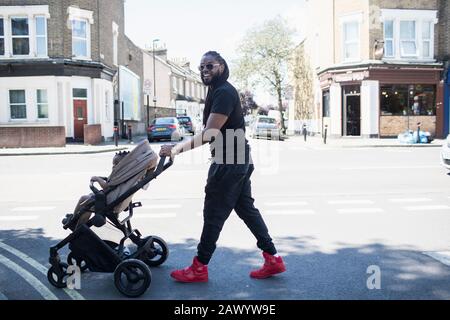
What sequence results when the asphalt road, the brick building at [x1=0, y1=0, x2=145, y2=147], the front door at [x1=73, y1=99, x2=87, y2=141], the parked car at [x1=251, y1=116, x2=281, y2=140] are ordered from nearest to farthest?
the asphalt road < the brick building at [x1=0, y1=0, x2=145, y2=147] < the front door at [x1=73, y1=99, x2=87, y2=141] < the parked car at [x1=251, y1=116, x2=281, y2=140]

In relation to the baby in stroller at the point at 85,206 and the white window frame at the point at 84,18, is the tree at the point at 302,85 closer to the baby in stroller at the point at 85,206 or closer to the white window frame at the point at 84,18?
the white window frame at the point at 84,18

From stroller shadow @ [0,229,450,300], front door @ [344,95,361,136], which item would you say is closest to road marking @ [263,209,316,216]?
stroller shadow @ [0,229,450,300]

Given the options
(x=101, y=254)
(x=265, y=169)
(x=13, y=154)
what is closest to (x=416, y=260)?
(x=101, y=254)

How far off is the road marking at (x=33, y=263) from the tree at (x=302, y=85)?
1208 inches

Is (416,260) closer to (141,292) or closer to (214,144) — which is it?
(214,144)

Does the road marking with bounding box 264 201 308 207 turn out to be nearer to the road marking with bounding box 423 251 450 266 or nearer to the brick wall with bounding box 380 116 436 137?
the road marking with bounding box 423 251 450 266

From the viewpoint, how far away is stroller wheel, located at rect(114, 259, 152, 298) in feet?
12.7

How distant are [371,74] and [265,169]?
1664 cm

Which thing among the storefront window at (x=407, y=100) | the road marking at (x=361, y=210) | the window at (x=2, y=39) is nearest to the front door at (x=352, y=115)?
the storefront window at (x=407, y=100)

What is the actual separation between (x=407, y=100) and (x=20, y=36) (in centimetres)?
2246

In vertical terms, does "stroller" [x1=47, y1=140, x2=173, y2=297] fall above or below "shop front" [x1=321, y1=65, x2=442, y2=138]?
below

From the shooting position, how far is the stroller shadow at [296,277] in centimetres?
388
